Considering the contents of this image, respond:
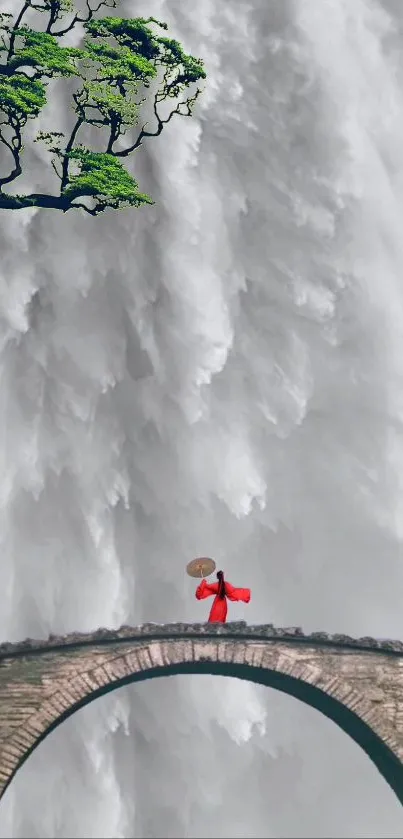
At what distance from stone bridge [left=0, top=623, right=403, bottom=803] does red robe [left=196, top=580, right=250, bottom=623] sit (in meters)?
0.53

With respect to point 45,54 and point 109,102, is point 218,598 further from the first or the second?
point 45,54

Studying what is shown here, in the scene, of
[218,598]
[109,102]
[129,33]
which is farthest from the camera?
[129,33]

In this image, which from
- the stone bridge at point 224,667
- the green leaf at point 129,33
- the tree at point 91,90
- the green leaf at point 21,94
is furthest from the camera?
the green leaf at point 129,33

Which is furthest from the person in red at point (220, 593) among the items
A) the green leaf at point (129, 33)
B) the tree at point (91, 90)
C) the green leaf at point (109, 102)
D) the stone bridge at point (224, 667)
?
the green leaf at point (129, 33)

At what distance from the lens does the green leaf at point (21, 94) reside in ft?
68.7

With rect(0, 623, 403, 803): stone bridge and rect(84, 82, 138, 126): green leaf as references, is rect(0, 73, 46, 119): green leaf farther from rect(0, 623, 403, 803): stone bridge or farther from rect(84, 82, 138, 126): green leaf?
rect(0, 623, 403, 803): stone bridge

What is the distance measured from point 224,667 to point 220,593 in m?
1.21

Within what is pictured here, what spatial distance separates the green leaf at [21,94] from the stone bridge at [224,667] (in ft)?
30.4

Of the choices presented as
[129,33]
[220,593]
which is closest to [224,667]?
[220,593]

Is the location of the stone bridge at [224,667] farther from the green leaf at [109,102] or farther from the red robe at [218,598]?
the green leaf at [109,102]

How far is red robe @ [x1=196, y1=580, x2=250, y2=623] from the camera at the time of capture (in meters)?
18.0

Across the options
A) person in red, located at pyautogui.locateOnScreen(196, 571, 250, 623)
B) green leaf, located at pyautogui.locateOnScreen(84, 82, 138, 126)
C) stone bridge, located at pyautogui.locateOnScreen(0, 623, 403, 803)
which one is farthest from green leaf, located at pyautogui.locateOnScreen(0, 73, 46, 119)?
stone bridge, located at pyautogui.locateOnScreen(0, 623, 403, 803)

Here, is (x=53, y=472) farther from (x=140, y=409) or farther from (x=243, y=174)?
(x=243, y=174)

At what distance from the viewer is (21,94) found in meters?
21.0
